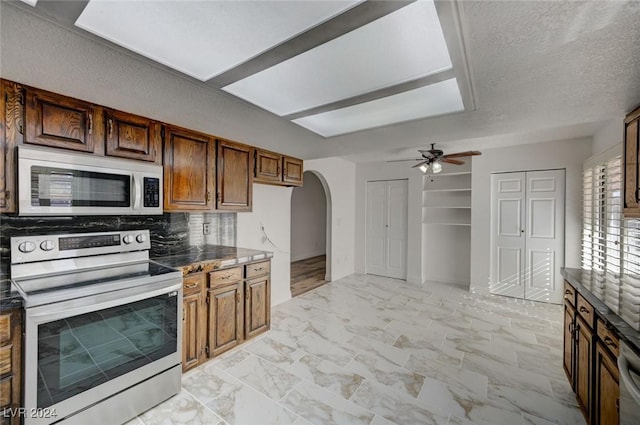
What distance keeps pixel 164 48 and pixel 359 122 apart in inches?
62.6

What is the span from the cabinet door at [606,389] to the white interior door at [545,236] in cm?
313

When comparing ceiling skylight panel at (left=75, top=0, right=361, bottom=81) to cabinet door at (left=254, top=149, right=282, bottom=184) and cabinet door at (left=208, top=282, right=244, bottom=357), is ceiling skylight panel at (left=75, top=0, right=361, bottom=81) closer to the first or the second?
cabinet door at (left=254, top=149, right=282, bottom=184)

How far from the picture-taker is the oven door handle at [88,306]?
1.44 metres

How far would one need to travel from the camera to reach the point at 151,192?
224 centimetres

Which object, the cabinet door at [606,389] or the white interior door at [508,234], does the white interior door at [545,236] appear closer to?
the white interior door at [508,234]

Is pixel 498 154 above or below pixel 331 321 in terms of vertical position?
above

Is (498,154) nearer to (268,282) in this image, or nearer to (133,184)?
(268,282)

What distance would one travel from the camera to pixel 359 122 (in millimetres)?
2453

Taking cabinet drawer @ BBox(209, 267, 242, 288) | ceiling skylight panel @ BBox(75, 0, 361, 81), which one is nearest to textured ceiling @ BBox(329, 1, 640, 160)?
ceiling skylight panel @ BBox(75, 0, 361, 81)

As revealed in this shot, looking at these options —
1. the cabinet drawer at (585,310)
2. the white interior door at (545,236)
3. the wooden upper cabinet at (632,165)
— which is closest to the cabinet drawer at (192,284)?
the cabinet drawer at (585,310)

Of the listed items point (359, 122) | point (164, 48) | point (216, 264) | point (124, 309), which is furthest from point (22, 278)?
point (359, 122)

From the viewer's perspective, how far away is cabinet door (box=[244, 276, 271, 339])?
284cm

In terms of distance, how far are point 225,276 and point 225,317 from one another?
0.41m

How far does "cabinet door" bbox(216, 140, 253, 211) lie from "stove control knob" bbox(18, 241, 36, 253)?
135 centimetres
